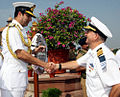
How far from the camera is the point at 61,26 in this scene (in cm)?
691

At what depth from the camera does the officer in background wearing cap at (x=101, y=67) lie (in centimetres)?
245

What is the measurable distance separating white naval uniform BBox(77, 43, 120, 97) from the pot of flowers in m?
4.03

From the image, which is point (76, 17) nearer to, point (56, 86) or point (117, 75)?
point (56, 86)

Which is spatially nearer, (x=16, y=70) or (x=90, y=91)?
(x=90, y=91)

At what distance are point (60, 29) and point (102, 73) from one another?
179 inches

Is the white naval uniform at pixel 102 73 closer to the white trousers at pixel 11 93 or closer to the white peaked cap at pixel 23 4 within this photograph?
the white trousers at pixel 11 93

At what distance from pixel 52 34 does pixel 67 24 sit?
64 cm

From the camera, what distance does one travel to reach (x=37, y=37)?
194 inches

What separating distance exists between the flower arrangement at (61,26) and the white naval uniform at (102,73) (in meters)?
4.03

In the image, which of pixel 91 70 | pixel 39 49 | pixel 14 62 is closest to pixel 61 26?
pixel 39 49

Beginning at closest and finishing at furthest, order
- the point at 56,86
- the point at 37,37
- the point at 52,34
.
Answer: the point at 37,37, the point at 56,86, the point at 52,34

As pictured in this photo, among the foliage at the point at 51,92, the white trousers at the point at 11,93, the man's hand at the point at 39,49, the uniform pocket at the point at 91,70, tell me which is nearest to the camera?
the uniform pocket at the point at 91,70

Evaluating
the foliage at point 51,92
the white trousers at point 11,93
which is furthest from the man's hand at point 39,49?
the foliage at point 51,92

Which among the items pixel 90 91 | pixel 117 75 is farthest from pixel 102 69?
pixel 90 91
